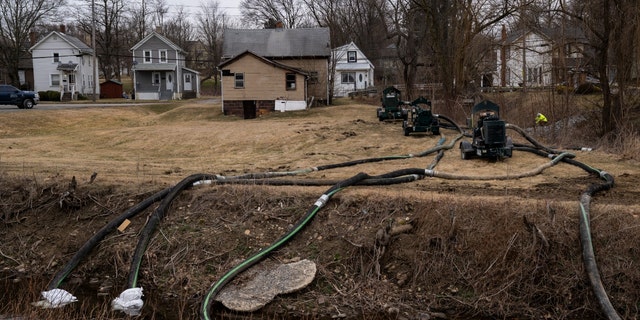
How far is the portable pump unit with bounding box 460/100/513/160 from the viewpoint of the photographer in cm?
1189

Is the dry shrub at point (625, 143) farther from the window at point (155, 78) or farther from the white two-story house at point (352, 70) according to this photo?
the window at point (155, 78)

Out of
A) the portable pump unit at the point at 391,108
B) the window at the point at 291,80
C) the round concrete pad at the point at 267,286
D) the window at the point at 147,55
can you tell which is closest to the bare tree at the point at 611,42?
the portable pump unit at the point at 391,108

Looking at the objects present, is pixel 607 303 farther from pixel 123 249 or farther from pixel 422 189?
pixel 123 249

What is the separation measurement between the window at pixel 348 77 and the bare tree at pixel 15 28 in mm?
31822

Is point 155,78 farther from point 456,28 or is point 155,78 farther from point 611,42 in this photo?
point 611,42

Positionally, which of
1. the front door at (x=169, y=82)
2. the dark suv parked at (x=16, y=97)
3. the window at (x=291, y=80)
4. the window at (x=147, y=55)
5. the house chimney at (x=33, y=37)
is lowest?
the dark suv parked at (x=16, y=97)

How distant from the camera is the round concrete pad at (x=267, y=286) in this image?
7.45 metres

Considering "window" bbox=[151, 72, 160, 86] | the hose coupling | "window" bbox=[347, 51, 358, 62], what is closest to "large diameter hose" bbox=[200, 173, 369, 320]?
the hose coupling

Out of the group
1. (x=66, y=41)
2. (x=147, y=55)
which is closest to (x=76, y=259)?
(x=147, y=55)

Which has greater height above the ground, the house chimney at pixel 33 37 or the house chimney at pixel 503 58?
the house chimney at pixel 33 37

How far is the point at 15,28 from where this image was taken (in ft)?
183

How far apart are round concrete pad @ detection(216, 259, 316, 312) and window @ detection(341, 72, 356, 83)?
50.6 metres

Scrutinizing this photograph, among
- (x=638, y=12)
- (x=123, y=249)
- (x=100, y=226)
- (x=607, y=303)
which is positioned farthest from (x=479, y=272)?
A: (x=638, y=12)

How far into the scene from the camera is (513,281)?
749 cm
